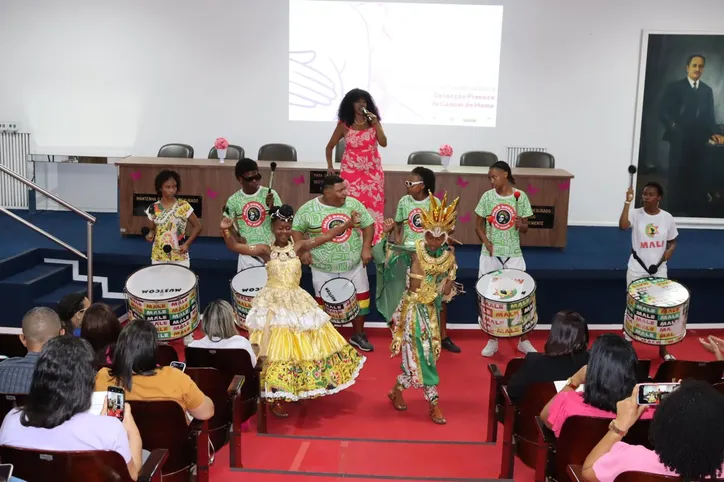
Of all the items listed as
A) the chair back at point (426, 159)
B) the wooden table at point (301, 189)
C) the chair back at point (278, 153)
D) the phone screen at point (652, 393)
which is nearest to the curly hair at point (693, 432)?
the phone screen at point (652, 393)

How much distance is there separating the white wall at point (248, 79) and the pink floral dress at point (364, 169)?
12.0 ft

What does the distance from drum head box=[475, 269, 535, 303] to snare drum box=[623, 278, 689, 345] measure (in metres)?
0.93

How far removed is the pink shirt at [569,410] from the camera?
3489 millimetres

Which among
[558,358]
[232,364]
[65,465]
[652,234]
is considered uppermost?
[652,234]

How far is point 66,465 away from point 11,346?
2.14m

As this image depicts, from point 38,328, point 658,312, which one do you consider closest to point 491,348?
point 658,312

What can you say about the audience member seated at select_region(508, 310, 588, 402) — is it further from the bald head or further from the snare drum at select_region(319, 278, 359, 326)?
the bald head

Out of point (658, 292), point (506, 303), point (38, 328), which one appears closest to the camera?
point (38, 328)

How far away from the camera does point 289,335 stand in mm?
5121

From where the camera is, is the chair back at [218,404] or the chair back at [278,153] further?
the chair back at [278,153]

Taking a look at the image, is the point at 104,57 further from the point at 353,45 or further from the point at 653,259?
the point at 653,259

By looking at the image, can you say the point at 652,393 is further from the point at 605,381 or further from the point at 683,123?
the point at 683,123

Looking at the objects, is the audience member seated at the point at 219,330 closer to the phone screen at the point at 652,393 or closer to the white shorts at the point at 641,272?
the phone screen at the point at 652,393

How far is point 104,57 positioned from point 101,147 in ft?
4.19
